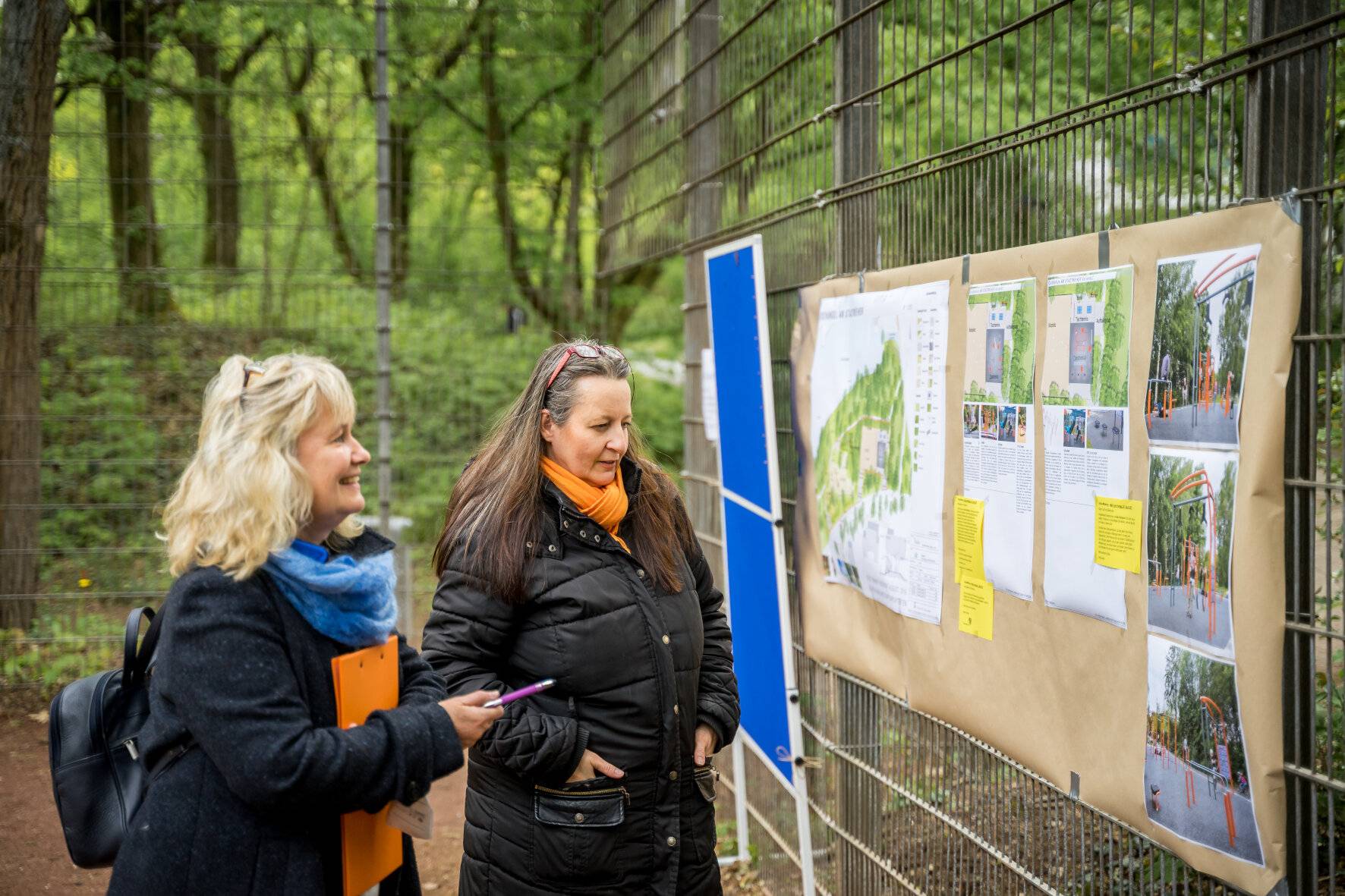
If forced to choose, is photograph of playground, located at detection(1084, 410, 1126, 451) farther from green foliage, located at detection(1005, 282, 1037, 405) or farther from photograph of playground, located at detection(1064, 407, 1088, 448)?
green foliage, located at detection(1005, 282, 1037, 405)

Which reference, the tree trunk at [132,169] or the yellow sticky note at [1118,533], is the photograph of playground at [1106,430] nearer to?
the yellow sticky note at [1118,533]

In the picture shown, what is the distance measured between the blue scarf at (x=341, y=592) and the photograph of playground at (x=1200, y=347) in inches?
57.1

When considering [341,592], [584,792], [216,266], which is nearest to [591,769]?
[584,792]

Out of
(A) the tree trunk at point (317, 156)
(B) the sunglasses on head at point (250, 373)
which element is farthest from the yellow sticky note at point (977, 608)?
(A) the tree trunk at point (317, 156)

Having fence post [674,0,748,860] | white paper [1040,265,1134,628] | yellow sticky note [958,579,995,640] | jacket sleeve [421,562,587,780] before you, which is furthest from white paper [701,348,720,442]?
white paper [1040,265,1134,628]

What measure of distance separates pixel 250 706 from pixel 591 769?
1063mm

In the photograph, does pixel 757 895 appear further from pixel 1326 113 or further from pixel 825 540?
pixel 1326 113

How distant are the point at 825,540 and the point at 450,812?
3.17 metres

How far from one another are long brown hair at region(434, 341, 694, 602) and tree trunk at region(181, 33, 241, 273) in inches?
213

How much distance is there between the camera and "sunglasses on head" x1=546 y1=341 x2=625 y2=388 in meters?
3.06

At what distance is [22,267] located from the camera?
770 centimetres

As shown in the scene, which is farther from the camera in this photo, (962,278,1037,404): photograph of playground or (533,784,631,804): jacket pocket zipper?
(533,784,631,804): jacket pocket zipper

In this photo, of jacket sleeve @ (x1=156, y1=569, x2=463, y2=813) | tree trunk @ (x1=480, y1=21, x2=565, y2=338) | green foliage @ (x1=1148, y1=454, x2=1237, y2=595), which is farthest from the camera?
tree trunk @ (x1=480, y1=21, x2=565, y2=338)

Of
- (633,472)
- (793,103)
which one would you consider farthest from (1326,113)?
(793,103)
